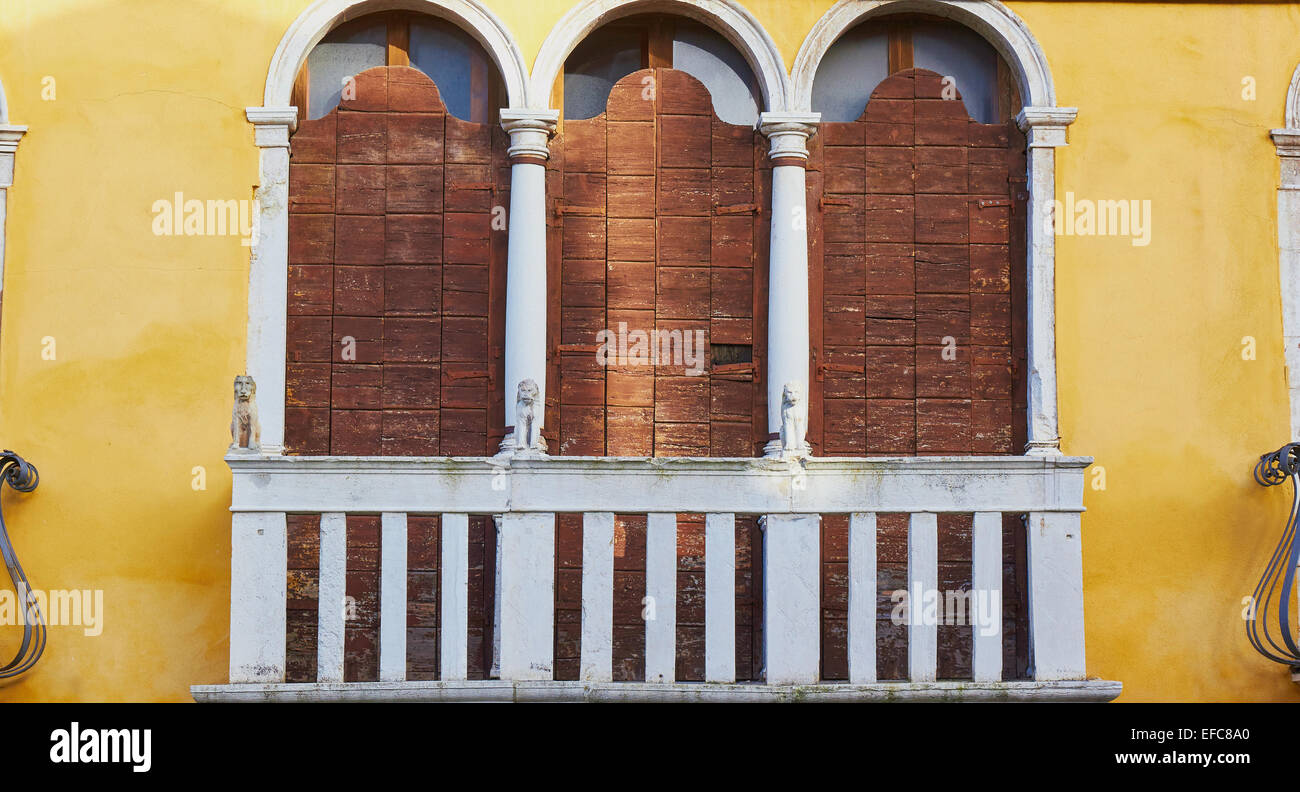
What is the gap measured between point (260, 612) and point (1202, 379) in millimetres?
5248

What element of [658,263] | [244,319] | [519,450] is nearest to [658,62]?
[658,263]

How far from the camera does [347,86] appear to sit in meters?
10.2

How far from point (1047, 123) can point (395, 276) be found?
12.4ft

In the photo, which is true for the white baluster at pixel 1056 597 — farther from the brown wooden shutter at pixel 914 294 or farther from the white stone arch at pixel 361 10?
the white stone arch at pixel 361 10

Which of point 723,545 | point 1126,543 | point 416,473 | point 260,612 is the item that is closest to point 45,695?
point 260,612

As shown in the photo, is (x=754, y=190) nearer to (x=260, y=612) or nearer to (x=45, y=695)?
(x=260, y=612)

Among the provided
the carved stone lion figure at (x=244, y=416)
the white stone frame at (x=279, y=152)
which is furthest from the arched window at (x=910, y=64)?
the carved stone lion figure at (x=244, y=416)

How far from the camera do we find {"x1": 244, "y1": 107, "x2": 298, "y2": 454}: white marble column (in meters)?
9.81

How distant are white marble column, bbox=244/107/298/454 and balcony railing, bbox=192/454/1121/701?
879 mm

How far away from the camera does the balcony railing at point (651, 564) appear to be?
8875 millimetres

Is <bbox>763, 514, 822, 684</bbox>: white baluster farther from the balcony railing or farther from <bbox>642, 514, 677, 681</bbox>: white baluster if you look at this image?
<bbox>642, 514, 677, 681</bbox>: white baluster

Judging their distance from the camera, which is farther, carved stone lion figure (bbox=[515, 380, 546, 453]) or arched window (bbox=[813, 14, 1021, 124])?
arched window (bbox=[813, 14, 1021, 124])

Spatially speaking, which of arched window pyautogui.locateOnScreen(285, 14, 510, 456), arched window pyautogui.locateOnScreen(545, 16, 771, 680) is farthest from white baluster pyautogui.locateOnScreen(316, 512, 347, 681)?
arched window pyautogui.locateOnScreen(545, 16, 771, 680)

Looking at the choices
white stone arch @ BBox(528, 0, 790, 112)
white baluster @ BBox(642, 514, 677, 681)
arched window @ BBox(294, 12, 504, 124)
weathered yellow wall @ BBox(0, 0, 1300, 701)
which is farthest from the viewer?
arched window @ BBox(294, 12, 504, 124)
